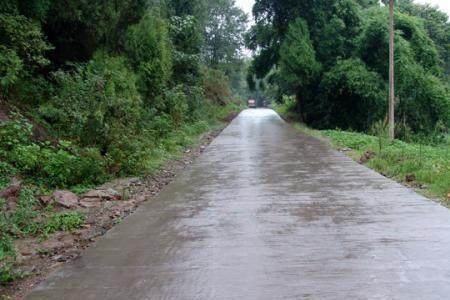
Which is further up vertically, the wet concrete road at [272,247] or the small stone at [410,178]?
the wet concrete road at [272,247]

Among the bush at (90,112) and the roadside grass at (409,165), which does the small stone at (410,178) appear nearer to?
the roadside grass at (409,165)

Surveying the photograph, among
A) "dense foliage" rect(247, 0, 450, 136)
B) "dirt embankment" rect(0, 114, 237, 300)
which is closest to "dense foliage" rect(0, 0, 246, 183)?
"dirt embankment" rect(0, 114, 237, 300)

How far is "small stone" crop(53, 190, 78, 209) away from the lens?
28.7 ft

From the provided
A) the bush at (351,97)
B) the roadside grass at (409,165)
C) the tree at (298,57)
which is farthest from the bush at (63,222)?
the tree at (298,57)

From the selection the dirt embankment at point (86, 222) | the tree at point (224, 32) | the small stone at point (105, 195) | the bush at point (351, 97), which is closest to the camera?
the dirt embankment at point (86, 222)

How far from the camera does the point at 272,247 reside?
6609 millimetres

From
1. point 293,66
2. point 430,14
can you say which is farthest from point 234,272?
point 430,14

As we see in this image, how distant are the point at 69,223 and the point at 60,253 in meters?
1.13

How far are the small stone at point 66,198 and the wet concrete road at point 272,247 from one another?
112 cm

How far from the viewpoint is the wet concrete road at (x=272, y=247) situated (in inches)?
206

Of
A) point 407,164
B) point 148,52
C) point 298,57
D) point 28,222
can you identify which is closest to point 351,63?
point 298,57

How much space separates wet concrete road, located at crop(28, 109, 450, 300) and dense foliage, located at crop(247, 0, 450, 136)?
17.1 meters

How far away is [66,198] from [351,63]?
22163 millimetres

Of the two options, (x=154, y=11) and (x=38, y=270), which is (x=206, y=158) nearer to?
(x=154, y=11)
